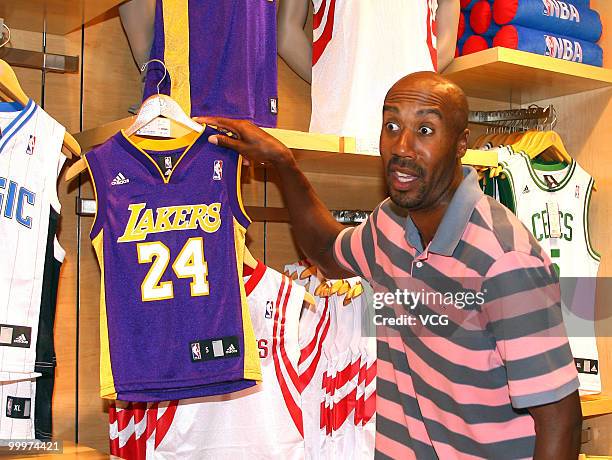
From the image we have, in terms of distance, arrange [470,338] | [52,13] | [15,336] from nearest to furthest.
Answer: [470,338] → [15,336] → [52,13]

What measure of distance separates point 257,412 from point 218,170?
2.22ft

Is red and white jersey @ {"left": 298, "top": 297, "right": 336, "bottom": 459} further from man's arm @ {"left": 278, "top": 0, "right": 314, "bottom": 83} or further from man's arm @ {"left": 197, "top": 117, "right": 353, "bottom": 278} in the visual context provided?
man's arm @ {"left": 278, "top": 0, "right": 314, "bottom": 83}

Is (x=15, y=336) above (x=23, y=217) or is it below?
below

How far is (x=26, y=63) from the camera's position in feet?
7.14

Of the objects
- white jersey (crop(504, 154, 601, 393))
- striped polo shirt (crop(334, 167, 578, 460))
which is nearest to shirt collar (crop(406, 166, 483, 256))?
striped polo shirt (crop(334, 167, 578, 460))

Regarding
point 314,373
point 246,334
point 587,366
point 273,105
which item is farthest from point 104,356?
point 587,366

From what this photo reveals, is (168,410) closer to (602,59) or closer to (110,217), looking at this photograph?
(110,217)

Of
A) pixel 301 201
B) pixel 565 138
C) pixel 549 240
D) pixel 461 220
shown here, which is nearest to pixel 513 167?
pixel 549 240

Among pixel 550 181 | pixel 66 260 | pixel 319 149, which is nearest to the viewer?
pixel 319 149

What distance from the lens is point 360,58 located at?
2.52 meters

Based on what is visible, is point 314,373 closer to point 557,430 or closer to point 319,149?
point 319,149

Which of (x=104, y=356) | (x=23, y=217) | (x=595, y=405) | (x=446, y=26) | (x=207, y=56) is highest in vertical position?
(x=446, y=26)

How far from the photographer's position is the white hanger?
6.79 feet

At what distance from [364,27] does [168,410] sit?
3.95ft
